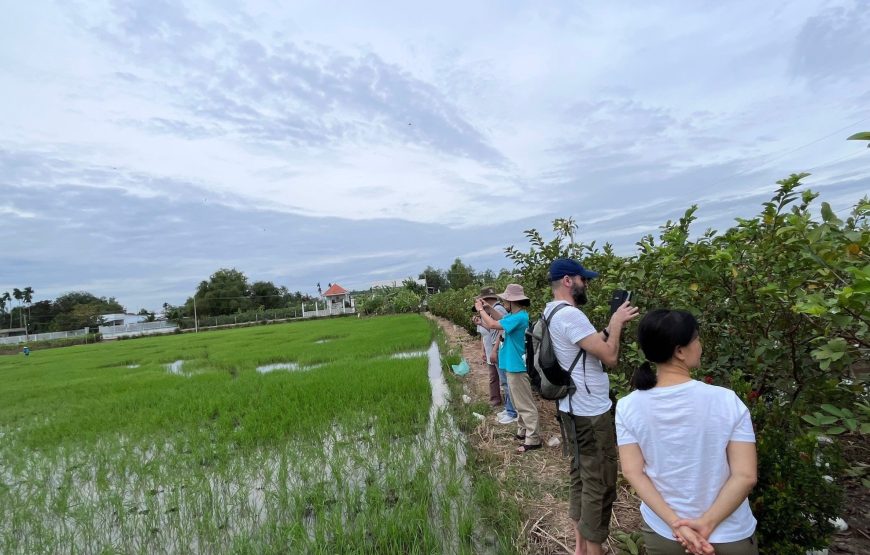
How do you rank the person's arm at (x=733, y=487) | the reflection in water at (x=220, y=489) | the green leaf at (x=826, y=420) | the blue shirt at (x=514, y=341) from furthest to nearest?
the blue shirt at (x=514, y=341) → the reflection in water at (x=220, y=489) → the green leaf at (x=826, y=420) → the person's arm at (x=733, y=487)

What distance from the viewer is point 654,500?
53.5 inches

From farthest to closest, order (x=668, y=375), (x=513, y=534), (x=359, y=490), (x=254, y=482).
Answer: (x=254, y=482) < (x=359, y=490) < (x=513, y=534) < (x=668, y=375)

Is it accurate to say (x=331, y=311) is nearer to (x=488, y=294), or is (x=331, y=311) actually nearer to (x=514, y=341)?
(x=488, y=294)

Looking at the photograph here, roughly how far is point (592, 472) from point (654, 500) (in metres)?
0.81

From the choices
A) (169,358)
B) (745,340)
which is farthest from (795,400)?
(169,358)

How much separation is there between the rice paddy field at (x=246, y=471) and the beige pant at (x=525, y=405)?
0.68 m

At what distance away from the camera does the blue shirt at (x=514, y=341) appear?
13.2 ft

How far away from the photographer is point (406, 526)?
9.05 ft

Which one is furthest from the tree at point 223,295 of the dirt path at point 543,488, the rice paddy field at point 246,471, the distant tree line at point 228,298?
the dirt path at point 543,488

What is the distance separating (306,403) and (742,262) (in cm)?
546

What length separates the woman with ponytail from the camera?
4.15ft

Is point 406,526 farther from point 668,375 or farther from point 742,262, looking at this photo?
point 742,262

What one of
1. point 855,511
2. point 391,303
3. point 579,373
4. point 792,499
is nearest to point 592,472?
point 579,373

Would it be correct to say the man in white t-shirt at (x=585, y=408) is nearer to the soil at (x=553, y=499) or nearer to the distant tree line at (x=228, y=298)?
the soil at (x=553, y=499)
